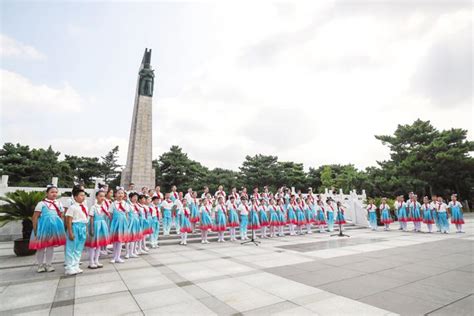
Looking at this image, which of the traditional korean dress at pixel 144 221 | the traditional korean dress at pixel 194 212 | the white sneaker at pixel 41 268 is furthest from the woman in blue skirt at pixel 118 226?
the traditional korean dress at pixel 194 212

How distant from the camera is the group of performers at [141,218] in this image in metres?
5.37

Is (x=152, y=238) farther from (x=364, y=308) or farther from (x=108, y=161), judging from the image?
(x=108, y=161)

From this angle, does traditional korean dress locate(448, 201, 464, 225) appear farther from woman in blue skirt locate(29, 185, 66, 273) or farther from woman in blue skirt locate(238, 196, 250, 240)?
woman in blue skirt locate(29, 185, 66, 273)

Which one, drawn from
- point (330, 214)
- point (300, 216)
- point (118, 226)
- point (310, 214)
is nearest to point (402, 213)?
point (330, 214)

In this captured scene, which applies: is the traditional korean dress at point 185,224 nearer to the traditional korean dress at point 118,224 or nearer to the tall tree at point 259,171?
the traditional korean dress at point 118,224

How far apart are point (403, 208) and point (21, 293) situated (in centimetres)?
Result: 1670

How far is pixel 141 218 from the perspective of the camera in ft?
23.9

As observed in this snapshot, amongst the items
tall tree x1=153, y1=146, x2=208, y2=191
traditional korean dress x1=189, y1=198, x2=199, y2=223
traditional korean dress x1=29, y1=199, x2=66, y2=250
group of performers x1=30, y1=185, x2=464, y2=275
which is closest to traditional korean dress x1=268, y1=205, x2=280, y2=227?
group of performers x1=30, y1=185, x2=464, y2=275

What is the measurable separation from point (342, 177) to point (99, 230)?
37045 mm

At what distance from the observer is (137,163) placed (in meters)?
17.0

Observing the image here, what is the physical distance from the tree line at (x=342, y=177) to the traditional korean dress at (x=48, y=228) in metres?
26.5

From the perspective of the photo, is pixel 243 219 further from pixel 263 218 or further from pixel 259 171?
pixel 259 171

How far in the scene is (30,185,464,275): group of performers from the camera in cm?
537

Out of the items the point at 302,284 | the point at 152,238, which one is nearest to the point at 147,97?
the point at 152,238
